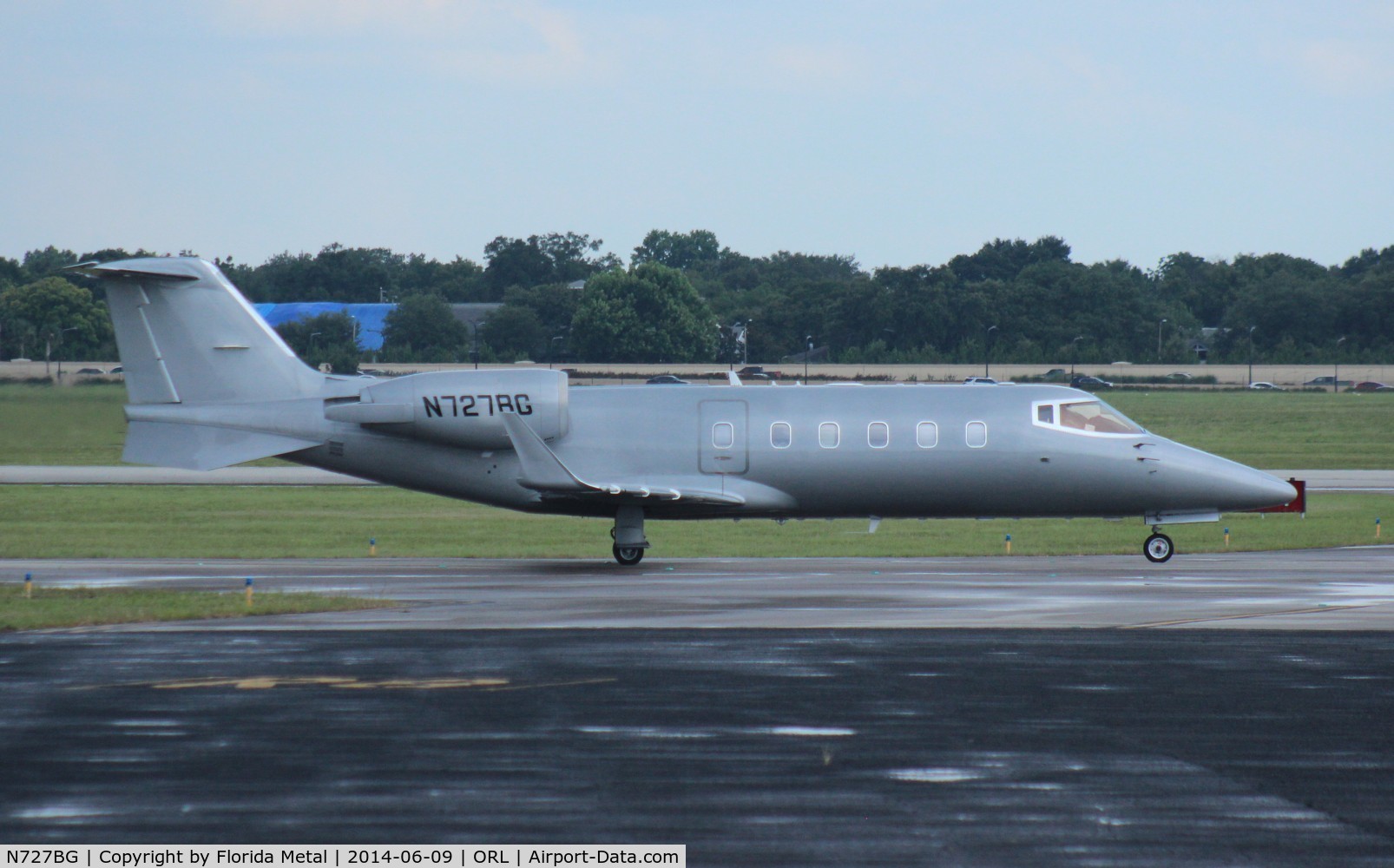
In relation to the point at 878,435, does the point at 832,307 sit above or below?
above

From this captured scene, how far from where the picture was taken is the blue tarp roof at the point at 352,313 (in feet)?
392

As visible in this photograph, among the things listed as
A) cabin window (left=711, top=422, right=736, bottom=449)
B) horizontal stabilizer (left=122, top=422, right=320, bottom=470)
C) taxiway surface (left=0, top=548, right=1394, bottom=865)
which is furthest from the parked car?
taxiway surface (left=0, top=548, right=1394, bottom=865)

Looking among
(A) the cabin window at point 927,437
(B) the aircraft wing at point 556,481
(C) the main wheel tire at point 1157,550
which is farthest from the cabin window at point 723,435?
(C) the main wheel tire at point 1157,550

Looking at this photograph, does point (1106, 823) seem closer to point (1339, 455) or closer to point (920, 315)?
point (1339, 455)

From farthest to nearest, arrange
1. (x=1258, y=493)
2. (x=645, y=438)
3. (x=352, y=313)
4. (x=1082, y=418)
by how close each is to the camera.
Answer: (x=352, y=313)
(x=645, y=438)
(x=1082, y=418)
(x=1258, y=493)

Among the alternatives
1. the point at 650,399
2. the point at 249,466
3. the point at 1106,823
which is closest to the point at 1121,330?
the point at 249,466

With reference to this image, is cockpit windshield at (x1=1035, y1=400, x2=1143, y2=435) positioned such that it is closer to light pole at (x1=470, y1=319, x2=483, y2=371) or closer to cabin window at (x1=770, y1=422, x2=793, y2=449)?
cabin window at (x1=770, y1=422, x2=793, y2=449)

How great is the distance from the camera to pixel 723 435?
27.1 m

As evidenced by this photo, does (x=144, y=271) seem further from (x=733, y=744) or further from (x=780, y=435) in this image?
(x=733, y=744)

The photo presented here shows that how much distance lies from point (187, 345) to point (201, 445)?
6.34 ft

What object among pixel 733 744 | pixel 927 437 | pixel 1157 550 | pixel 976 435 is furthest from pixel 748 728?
pixel 1157 550

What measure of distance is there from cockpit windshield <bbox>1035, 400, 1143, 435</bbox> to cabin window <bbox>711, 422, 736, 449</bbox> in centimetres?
560

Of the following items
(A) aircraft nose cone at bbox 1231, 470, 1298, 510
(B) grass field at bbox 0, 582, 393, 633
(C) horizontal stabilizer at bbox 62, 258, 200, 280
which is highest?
(C) horizontal stabilizer at bbox 62, 258, 200, 280

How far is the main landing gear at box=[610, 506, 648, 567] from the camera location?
27469 mm
